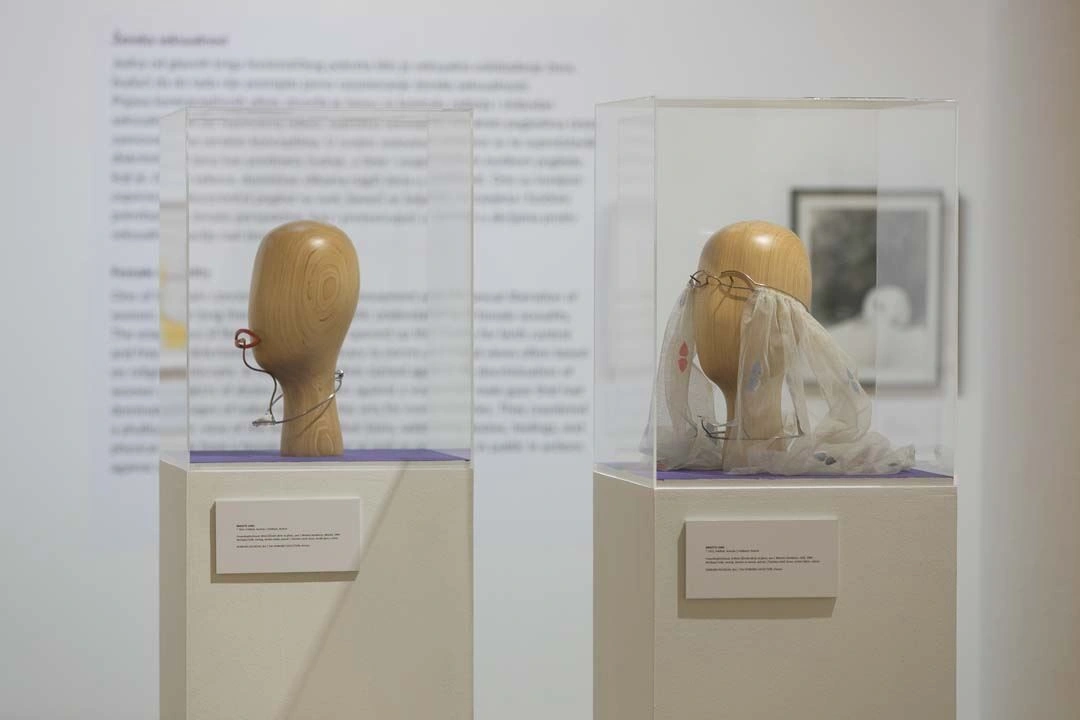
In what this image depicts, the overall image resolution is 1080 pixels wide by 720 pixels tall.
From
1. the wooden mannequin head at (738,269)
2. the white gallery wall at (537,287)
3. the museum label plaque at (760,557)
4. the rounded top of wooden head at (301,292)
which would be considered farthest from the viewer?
the white gallery wall at (537,287)

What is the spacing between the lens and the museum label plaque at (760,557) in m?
2.21

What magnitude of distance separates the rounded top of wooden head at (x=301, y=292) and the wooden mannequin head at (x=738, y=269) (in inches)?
25.9

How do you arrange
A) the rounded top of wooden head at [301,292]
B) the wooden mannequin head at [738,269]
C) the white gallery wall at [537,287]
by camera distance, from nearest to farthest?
the wooden mannequin head at [738,269] < the rounded top of wooden head at [301,292] < the white gallery wall at [537,287]

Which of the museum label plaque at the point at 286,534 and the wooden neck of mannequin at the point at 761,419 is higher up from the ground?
the wooden neck of mannequin at the point at 761,419

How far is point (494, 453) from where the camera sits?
4051mm

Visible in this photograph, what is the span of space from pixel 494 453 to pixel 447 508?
1573mm

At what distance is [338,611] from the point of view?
7.97 feet

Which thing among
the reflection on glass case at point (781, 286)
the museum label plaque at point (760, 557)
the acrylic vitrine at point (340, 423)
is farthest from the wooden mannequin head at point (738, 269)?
the acrylic vitrine at point (340, 423)

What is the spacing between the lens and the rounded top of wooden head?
96.8 inches

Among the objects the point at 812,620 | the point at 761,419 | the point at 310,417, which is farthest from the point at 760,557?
the point at 310,417

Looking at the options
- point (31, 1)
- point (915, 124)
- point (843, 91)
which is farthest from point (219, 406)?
point (843, 91)

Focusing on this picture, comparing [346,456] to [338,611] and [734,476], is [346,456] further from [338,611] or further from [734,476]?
[734,476]

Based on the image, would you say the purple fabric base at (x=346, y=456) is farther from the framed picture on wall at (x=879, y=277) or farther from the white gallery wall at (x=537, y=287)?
the white gallery wall at (x=537, y=287)

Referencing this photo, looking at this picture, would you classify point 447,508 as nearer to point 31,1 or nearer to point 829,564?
point 829,564
